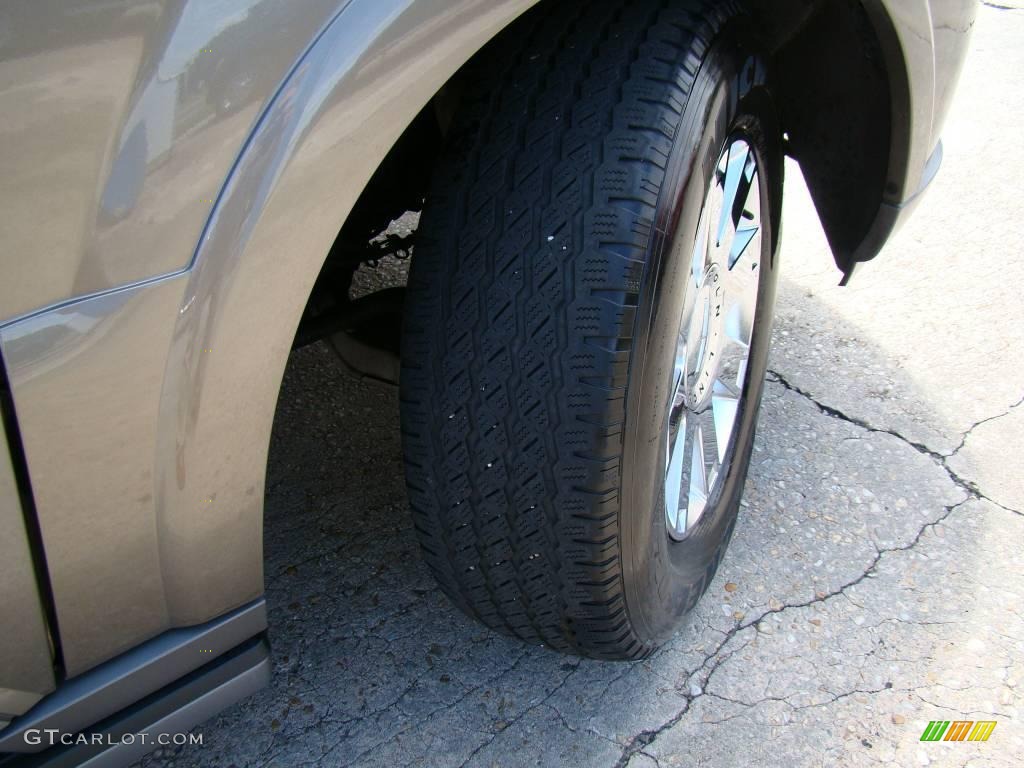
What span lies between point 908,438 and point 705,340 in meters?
0.87

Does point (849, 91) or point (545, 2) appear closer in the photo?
point (545, 2)

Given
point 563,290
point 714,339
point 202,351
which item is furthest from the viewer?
point 714,339

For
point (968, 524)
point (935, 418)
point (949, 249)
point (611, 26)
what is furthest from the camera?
point (949, 249)

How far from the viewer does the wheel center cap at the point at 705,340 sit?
167 cm

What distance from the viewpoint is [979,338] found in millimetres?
2727

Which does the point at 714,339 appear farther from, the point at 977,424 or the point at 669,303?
the point at 977,424

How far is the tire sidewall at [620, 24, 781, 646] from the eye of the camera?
1249 millimetres

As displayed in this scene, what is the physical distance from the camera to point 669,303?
130 centimetres

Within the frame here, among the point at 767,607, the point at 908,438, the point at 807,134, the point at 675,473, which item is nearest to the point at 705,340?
the point at 675,473

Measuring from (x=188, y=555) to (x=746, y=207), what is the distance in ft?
3.75

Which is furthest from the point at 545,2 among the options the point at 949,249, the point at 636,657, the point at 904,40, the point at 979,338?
the point at 949,249

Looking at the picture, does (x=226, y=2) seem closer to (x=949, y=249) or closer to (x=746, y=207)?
(x=746, y=207)

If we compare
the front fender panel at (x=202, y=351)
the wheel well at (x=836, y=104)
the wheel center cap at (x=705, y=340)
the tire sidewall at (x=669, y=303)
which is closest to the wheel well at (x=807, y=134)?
the wheel well at (x=836, y=104)

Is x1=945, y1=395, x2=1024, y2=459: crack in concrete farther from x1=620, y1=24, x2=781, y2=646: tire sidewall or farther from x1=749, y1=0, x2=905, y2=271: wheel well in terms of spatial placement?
x1=620, y1=24, x2=781, y2=646: tire sidewall
